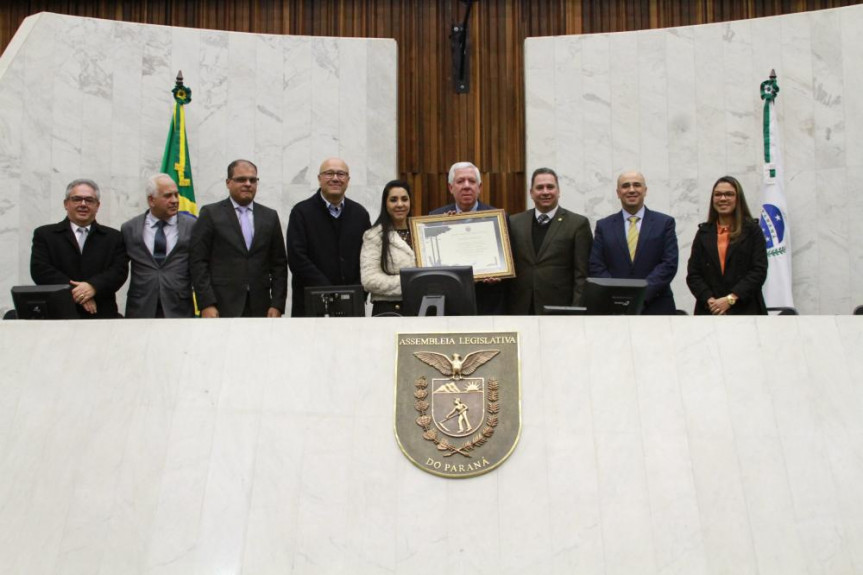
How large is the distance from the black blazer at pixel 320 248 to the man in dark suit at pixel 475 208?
0.44 metres

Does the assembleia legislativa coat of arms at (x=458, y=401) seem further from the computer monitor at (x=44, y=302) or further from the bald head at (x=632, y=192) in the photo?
the bald head at (x=632, y=192)

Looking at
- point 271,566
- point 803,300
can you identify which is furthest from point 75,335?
point 803,300

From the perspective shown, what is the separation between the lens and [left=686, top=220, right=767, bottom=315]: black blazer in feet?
14.6

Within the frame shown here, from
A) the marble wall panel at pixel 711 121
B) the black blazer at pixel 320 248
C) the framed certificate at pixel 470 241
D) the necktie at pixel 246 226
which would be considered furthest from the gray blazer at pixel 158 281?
the marble wall panel at pixel 711 121

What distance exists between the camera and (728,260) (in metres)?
4.59

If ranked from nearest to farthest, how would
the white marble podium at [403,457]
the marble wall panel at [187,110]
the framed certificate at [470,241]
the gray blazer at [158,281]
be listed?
the white marble podium at [403,457]
the framed certificate at [470,241]
the gray blazer at [158,281]
the marble wall panel at [187,110]

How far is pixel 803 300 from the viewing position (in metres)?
6.50

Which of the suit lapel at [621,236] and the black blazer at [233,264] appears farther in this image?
the suit lapel at [621,236]

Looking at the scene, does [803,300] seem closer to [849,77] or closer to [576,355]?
[849,77]

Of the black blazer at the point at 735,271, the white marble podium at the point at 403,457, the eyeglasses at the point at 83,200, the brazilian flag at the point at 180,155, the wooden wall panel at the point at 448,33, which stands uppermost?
the wooden wall panel at the point at 448,33

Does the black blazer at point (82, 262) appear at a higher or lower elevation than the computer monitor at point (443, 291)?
higher

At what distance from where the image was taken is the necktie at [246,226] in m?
4.80

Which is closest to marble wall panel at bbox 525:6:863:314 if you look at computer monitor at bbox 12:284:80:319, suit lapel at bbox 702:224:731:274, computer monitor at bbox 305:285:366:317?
Answer: suit lapel at bbox 702:224:731:274

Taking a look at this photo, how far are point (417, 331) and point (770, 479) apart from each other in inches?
51.8
